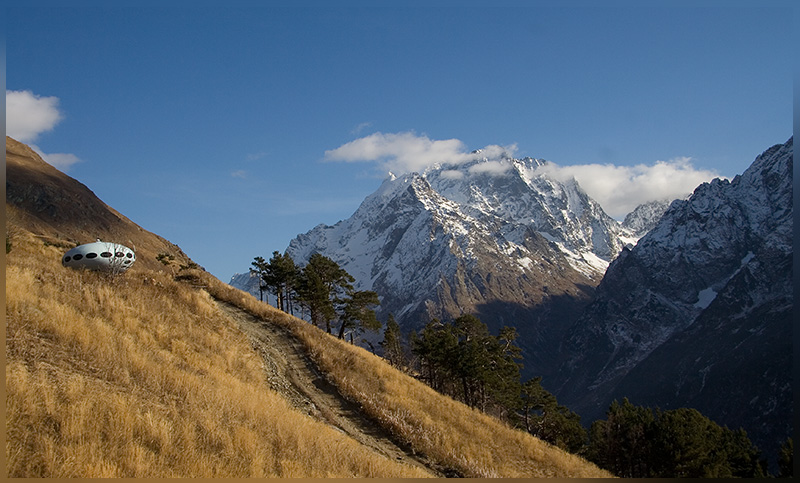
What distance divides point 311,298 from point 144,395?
4067 cm

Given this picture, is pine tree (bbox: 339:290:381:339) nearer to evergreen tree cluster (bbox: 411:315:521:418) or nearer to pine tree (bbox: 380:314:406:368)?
evergreen tree cluster (bbox: 411:315:521:418)

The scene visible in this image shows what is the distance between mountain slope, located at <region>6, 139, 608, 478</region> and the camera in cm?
1200

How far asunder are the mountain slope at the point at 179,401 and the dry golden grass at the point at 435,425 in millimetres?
94

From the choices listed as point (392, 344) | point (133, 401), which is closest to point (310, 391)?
point (133, 401)

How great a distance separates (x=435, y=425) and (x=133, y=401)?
1431cm

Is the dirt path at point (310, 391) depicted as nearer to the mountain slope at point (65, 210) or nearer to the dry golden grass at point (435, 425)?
the dry golden grass at point (435, 425)

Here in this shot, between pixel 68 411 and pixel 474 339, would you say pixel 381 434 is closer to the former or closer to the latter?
pixel 68 411

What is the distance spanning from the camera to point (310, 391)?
25031 mm

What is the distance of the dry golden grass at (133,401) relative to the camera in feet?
38.3

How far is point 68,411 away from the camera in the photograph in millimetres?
12484

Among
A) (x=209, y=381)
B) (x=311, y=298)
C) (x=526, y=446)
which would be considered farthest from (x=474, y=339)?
(x=209, y=381)

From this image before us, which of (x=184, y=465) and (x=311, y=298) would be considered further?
(x=311, y=298)

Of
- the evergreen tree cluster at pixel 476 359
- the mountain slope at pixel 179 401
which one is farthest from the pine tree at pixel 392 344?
the mountain slope at pixel 179 401

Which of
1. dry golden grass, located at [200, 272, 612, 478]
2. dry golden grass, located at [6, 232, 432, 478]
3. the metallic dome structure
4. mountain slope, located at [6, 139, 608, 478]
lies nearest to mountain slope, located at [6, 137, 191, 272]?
the metallic dome structure
